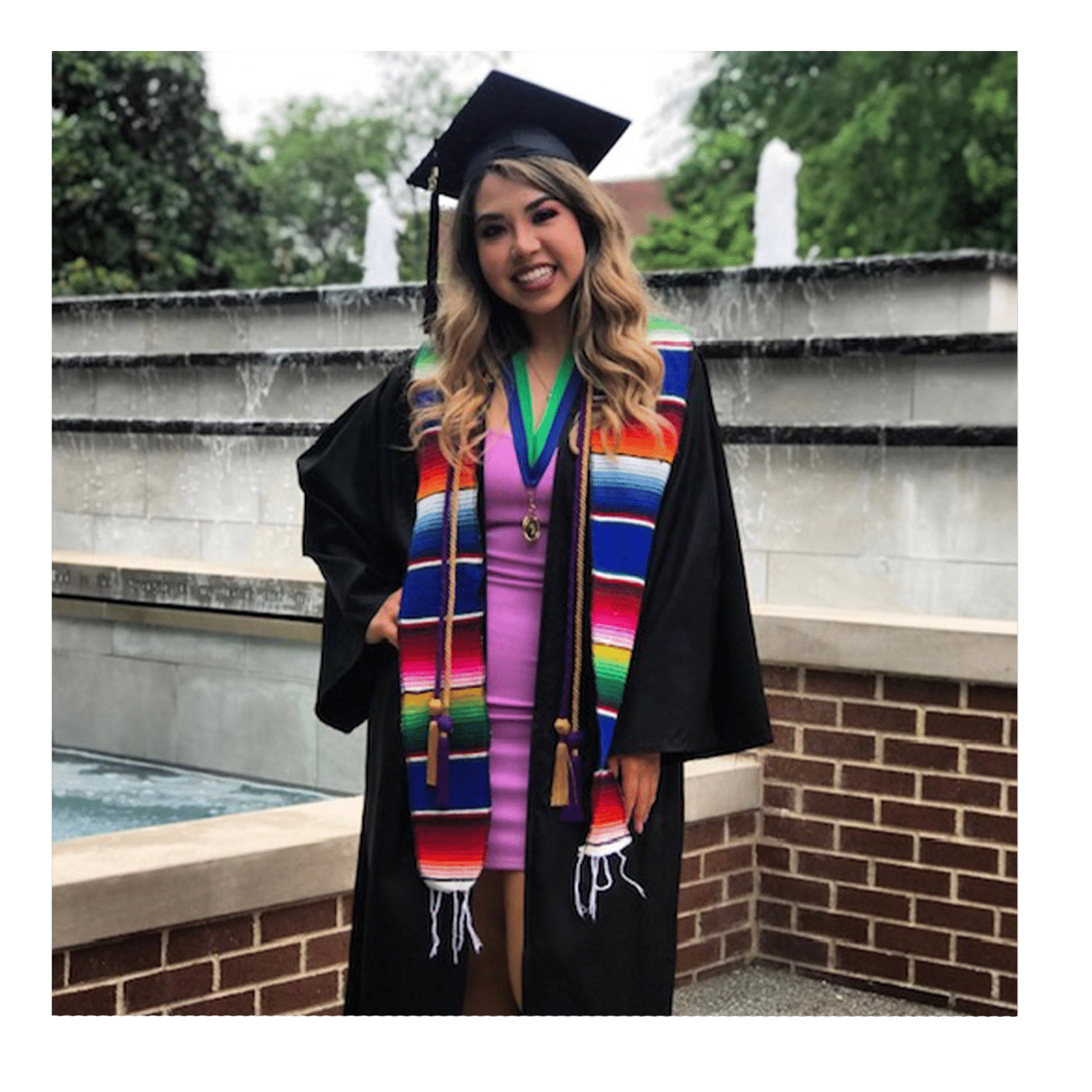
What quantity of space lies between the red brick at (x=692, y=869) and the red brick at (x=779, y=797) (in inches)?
13.3

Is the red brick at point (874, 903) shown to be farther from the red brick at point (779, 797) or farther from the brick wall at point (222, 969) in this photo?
the brick wall at point (222, 969)

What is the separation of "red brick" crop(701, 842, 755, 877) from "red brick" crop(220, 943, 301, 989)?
175cm

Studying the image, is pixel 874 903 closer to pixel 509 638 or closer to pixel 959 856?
pixel 959 856

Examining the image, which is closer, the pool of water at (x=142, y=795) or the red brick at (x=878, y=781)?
the red brick at (x=878, y=781)

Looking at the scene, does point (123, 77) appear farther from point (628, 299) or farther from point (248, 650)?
point (628, 299)

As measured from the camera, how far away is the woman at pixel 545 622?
3.34 meters

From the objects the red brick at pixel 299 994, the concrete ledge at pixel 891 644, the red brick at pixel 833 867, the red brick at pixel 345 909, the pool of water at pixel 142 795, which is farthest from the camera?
the pool of water at pixel 142 795

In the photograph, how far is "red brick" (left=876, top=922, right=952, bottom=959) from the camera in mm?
5789

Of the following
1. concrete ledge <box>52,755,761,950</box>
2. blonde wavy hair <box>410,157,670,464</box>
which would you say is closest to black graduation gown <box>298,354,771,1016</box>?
blonde wavy hair <box>410,157,670,464</box>

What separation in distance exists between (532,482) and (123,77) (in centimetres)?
2239

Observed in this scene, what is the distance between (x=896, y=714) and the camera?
5.82m

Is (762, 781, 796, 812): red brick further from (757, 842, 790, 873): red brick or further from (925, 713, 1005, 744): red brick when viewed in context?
(925, 713, 1005, 744): red brick

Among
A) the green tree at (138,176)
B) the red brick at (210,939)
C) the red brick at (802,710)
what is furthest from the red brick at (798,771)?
the green tree at (138,176)

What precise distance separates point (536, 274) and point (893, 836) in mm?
3116
